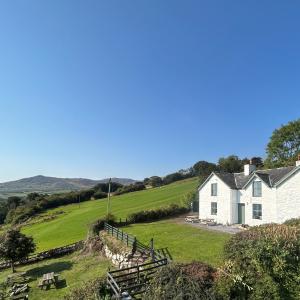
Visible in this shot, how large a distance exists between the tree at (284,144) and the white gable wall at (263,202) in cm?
3354

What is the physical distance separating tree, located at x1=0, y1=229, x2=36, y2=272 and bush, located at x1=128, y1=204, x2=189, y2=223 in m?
15.1

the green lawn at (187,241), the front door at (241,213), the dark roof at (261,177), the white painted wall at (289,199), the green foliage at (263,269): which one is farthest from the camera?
the front door at (241,213)

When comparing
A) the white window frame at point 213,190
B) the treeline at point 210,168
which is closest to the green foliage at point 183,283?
the white window frame at point 213,190

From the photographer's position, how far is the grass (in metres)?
21.1

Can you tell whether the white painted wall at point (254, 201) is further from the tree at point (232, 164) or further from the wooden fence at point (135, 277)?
the tree at point (232, 164)

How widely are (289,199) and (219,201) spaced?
30.6 ft

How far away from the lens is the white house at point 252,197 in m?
28.4

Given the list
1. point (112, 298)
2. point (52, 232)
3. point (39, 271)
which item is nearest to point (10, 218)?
point (52, 232)

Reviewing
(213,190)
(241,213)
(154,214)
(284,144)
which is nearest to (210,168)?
(284,144)

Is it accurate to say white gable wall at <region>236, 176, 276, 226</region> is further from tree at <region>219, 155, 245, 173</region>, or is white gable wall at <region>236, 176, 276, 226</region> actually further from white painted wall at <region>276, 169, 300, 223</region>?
tree at <region>219, 155, 245, 173</region>

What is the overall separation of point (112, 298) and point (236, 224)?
2360 cm

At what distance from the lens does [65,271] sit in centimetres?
2606

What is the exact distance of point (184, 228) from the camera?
106ft

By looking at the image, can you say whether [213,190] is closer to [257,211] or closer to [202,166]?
[257,211]
